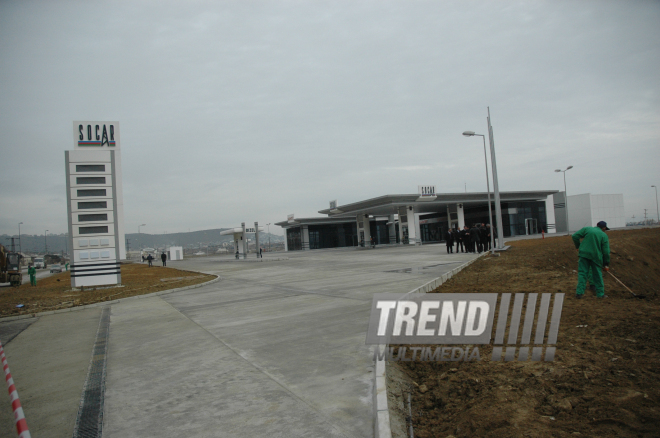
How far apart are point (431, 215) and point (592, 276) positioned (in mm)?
61854

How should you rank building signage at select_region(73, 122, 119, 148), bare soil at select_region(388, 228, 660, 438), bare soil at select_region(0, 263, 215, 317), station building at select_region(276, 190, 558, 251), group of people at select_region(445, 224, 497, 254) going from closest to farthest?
bare soil at select_region(388, 228, 660, 438) < bare soil at select_region(0, 263, 215, 317) < building signage at select_region(73, 122, 119, 148) < group of people at select_region(445, 224, 497, 254) < station building at select_region(276, 190, 558, 251)

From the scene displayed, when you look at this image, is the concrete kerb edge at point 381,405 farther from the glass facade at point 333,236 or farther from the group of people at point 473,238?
the glass facade at point 333,236

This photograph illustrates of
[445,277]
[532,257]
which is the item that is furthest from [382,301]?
[532,257]

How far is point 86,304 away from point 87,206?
332 inches

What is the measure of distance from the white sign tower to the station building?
93.2 ft

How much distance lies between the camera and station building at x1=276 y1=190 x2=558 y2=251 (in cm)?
4741

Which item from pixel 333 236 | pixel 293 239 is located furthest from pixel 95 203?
pixel 293 239

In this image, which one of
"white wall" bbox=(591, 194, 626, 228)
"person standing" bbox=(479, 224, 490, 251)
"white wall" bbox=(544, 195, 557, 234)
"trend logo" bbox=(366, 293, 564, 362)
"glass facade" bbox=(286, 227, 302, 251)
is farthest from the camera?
"glass facade" bbox=(286, 227, 302, 251)

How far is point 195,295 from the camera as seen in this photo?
1439 cm

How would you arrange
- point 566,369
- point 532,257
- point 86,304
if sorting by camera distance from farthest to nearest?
point 532,257 → point 86,304 → point 566,369

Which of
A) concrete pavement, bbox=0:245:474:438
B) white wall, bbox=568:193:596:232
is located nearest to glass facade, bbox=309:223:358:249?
white wall, bbox=568:193:596:232

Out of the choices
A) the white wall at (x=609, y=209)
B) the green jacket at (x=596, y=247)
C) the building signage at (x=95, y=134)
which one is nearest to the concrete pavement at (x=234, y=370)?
the green jacket at (x=596, y=247)

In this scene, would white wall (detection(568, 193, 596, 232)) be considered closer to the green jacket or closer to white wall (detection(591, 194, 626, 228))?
white wall (detection(591, 194, 626, 228))

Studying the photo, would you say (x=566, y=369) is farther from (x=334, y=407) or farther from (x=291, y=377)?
(x=291, y=377)
